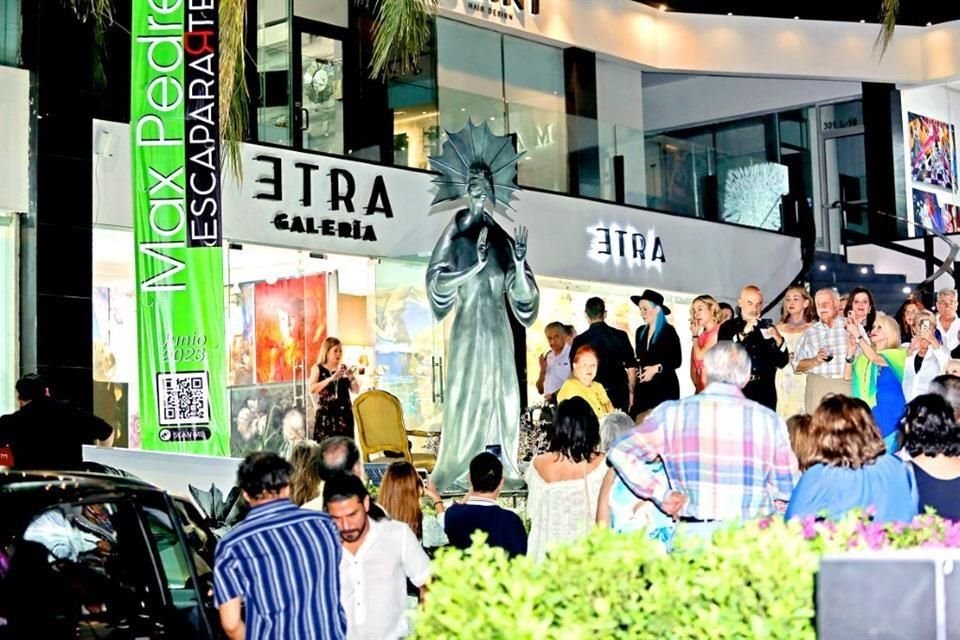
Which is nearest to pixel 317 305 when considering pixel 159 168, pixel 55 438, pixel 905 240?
pixel 159 168

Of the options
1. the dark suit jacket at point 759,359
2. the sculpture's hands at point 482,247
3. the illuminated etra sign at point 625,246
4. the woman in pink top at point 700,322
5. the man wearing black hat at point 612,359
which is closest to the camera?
the dark suit jacket at point 759,359

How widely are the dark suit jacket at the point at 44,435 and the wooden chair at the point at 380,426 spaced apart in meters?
4.20

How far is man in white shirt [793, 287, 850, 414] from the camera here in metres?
11.0

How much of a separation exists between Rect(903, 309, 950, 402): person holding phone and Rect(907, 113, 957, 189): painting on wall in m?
14.1

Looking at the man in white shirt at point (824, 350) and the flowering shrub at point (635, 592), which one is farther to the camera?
the man in white shirt at point (824, 350)

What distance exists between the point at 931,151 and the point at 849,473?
2067 cm

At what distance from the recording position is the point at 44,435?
375 inches

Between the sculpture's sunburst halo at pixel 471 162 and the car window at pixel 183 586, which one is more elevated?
the sculpture's sunburst halo at pixel 471 162

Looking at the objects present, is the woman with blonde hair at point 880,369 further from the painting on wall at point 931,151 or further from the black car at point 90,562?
the painting on wall at point 931,151

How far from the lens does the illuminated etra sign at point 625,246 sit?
19438 mm

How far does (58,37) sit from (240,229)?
2.55 m

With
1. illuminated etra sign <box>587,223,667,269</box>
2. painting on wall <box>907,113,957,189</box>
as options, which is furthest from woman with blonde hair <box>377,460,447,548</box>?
painting on wall <box>907,113,957,189</box>

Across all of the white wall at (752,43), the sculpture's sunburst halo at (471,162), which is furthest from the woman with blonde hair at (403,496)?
the white wall at (752,43)

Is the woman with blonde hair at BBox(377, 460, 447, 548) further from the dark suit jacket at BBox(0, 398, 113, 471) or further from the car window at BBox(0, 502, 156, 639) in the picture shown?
the dark suit jacket at BBox(0, 398, 113, 471)
